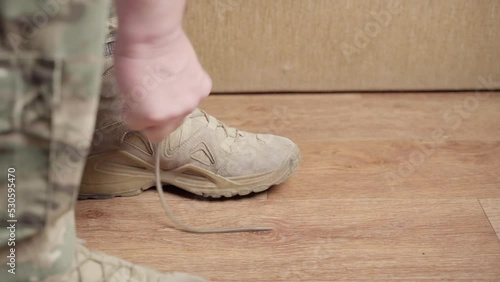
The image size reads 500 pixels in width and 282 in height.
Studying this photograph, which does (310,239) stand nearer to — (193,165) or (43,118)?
(193,165)

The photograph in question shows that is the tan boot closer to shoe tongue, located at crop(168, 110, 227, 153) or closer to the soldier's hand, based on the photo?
shoe tongue, located at crop(168, 110, 227, 153)

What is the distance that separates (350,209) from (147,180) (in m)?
0.29

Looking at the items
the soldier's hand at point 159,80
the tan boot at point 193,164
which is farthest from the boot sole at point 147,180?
the soldier's hand at point 159,80

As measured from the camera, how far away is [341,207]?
0.98m

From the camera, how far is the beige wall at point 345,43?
1.18m

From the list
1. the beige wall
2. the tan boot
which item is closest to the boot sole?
the tan boot

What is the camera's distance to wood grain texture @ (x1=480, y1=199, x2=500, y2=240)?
953mm

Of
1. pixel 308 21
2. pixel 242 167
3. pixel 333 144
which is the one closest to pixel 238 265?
pixel 242 167

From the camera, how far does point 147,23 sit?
53 cm

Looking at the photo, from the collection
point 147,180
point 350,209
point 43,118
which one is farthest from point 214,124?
point 43,118

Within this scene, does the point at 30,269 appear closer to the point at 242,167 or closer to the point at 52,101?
the point at 52,101

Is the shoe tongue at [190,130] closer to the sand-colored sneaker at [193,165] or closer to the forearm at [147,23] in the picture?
the sand-colored sneaker at [193,165]

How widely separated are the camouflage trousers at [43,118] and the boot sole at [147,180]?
43 cm

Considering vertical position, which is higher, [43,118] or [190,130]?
[43,118]
